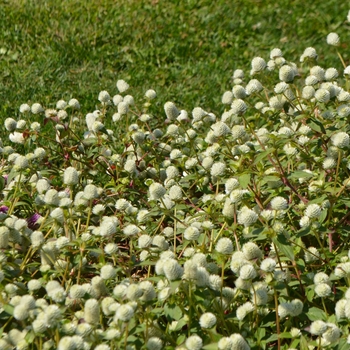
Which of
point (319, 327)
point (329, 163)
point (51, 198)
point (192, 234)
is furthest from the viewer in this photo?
point (329, 163)

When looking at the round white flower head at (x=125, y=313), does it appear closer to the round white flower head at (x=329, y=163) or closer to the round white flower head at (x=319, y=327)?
the round white flower head at (x=319, y=327)

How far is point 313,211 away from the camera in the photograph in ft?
8.29

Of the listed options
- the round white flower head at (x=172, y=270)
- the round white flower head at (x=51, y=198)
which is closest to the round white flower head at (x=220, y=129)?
the round white flower head at (x=51, y=198)

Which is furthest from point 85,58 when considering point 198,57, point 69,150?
point 69,150

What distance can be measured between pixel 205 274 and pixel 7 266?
2.35 ft

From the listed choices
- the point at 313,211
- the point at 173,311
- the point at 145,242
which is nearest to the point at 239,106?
the point at 313,211

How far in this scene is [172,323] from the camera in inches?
89.5

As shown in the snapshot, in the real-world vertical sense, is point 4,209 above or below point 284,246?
below

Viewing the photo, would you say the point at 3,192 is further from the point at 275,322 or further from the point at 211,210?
the point at 275,322

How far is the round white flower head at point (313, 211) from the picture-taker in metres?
2.53

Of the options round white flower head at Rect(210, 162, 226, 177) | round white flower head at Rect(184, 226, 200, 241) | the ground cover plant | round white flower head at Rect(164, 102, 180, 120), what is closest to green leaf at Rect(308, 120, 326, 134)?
the ground cover plant

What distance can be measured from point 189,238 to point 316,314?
1.56ft

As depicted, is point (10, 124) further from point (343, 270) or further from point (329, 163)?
point (343, 270)

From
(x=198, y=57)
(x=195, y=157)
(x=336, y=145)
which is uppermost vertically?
(x=336, y=145)
